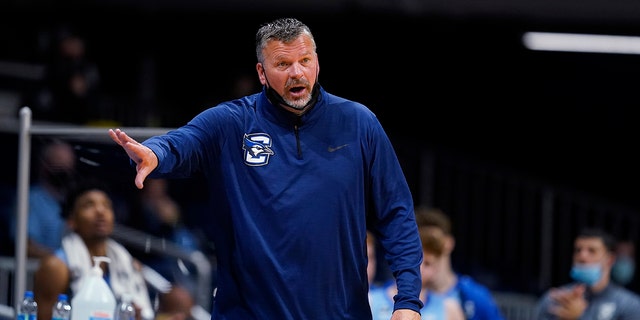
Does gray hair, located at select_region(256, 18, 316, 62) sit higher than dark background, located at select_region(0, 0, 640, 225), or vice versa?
dark background, located at select_region(0, 0, 640, 225)

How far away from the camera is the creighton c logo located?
14.7 feet

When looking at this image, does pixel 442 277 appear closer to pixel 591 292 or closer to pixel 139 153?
pixel 591 292

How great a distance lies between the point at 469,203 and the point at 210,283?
7377mm

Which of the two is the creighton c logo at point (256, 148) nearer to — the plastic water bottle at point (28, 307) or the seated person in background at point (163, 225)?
the plastic water bottle at point (28, 307)

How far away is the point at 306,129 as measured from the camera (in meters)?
4.53

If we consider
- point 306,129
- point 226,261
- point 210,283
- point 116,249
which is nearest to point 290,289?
point 226,261

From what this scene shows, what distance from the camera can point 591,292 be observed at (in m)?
8.95

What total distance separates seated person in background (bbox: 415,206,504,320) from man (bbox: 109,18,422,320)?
2.73 metres

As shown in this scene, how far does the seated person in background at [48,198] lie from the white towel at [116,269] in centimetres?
10

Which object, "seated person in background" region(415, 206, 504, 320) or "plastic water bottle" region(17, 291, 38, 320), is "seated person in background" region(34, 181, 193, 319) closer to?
"plastic water bottle" region(17, 291, 38, 320)

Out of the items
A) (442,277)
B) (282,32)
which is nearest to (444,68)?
(442,277)

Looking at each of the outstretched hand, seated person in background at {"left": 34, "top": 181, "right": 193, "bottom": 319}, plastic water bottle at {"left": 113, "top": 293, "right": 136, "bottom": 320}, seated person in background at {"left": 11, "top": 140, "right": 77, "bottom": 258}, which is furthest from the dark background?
the outstretched hand

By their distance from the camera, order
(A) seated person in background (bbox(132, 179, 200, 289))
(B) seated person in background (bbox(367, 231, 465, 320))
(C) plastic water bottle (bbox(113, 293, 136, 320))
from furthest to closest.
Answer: (B) seated person in background (bbox(367, 231, 465, 320))
(A) seated person in background (bbox(132, 179, 200, 289))
(C) plastic water bottle (bbox(113, 293, 136, 320))

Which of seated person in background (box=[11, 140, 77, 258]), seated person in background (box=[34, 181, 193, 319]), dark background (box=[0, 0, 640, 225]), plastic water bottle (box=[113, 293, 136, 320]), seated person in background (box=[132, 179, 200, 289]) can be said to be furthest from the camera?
dark background (box=[0, 0, 640, 225])
